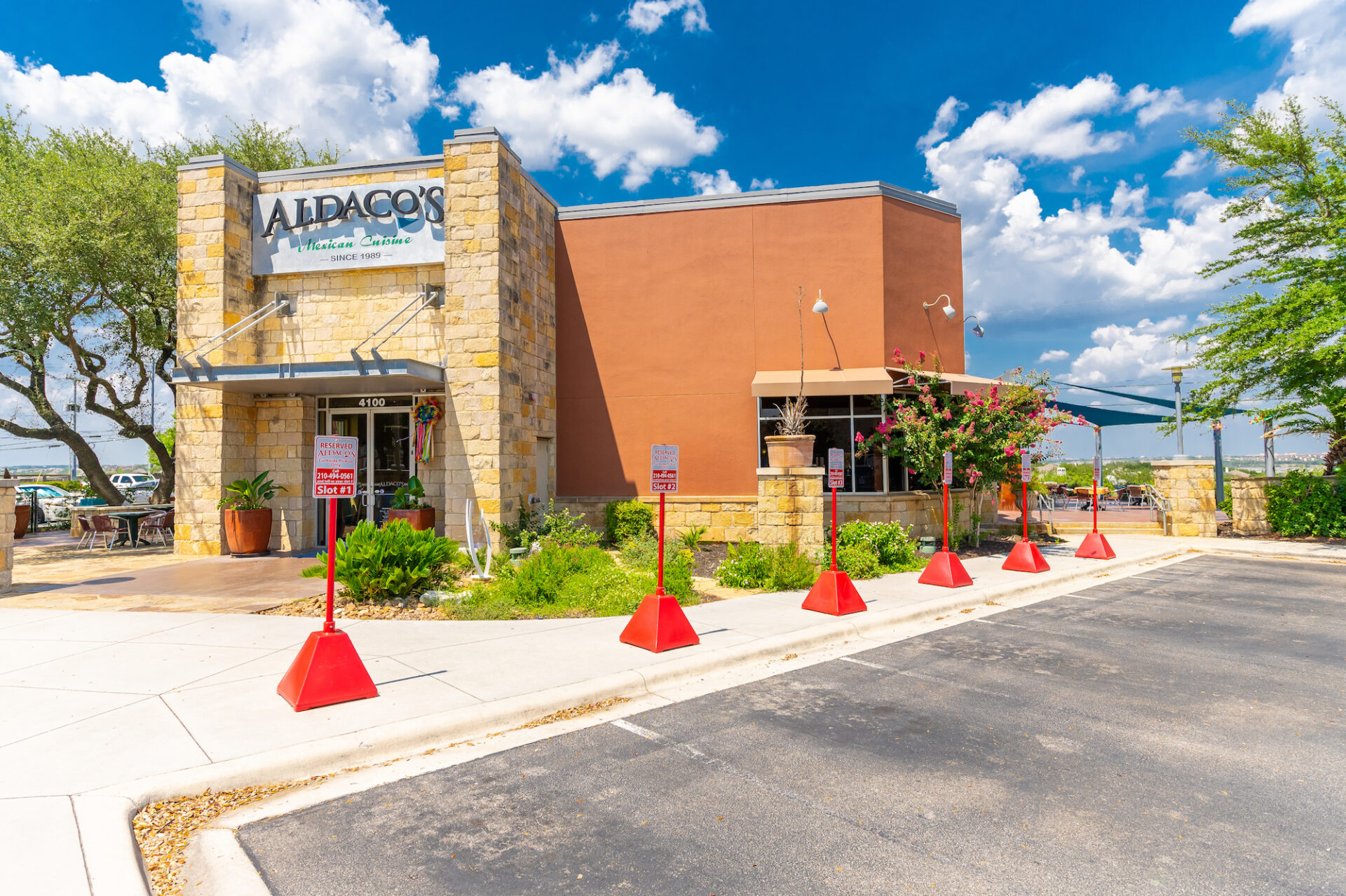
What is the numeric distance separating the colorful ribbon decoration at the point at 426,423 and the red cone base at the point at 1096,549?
12.8m

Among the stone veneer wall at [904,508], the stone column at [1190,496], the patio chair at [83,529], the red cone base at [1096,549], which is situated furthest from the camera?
the stone column at [1190,496]

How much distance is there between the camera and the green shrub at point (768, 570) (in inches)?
398

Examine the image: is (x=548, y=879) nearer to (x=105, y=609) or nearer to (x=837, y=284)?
(x=105, y=609)

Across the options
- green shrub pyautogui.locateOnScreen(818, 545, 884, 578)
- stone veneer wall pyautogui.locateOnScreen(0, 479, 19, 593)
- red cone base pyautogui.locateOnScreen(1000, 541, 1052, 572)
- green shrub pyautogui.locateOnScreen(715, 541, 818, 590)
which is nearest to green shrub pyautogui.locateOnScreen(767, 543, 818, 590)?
green shrub pyautogui.locateOnScreen(715, 541, 818, 590)

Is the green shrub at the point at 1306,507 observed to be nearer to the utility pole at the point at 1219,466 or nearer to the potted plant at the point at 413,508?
the utility pole at the point at 1219,466

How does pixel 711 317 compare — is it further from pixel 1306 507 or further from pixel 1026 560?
pixel 1306 507

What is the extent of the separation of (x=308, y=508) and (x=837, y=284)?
12013mm

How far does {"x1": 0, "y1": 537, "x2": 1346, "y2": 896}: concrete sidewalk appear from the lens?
3559 millimetres

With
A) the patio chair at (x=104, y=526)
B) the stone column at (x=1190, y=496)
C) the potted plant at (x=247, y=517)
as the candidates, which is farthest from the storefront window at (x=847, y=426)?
the patio chair at (x=104, y=526)

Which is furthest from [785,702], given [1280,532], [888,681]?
[1280,532]

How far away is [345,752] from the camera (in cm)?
439

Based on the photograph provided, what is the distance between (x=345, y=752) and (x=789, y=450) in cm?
809

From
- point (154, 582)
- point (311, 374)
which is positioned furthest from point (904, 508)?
point (154, 582)

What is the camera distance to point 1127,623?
8406mm
